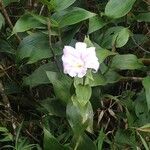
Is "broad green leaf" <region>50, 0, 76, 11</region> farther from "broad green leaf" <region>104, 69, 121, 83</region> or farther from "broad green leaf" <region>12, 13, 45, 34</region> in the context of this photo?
"broad green leaf" <region>104, 69, 121, 83</region>

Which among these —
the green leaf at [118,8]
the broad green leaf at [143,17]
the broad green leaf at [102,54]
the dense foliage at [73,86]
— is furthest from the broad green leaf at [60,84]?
the broad green leaf at [143,17]

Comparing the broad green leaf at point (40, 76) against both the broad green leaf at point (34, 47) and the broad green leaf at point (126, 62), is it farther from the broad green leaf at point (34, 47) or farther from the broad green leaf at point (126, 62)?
the broad green leaf at point (126, 62)

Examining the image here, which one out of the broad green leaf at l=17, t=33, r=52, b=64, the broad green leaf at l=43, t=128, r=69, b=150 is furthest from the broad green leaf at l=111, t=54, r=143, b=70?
the broad green leaf at l=43, t=128, r=69, b=150

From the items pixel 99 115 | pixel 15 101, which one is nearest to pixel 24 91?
pixel 15 101

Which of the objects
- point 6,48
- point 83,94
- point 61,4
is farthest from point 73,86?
point 6,48

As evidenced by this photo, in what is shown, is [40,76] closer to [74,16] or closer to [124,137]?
[74,16]

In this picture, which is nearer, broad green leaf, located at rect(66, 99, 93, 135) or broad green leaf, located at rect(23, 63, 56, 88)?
broad green leaf, located at rect(66, 99, 93, 135)
